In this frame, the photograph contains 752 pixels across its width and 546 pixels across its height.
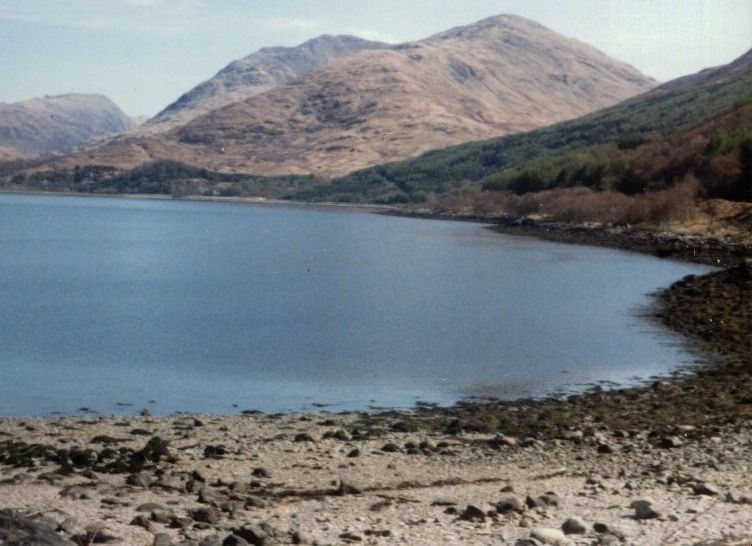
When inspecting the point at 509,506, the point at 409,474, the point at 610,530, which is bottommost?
the point at 409,474

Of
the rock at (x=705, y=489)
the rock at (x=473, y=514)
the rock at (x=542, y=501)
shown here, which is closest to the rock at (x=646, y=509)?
the rock at (x=542, y=501)

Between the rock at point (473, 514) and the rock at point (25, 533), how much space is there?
4386 mm

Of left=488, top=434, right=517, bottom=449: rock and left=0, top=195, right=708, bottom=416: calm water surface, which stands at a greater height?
left=488, top=434, right=517, bottom=449: rock

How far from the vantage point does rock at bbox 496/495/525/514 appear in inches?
481

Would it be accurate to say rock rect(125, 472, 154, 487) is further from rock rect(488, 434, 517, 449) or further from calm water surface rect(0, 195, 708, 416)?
calm water surface rect(0, 195, 708, 416)

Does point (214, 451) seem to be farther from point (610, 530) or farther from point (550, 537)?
point (610, 530)

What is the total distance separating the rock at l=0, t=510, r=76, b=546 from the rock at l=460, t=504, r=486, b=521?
4.39 meters

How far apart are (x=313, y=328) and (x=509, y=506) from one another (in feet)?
75.8

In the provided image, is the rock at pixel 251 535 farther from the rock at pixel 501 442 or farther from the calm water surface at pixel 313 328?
the calm water surface at pixel 313 328

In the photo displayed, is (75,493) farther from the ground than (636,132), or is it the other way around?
(636,132)

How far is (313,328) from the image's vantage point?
115 feet

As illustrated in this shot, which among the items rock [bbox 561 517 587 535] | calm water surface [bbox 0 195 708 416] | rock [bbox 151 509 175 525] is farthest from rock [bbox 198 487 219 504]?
calm water surface [bbox 0 195 708 416]

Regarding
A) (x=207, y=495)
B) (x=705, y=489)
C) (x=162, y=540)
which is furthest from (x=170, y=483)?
(x=705, y=489)

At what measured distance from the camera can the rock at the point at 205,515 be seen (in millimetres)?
11859
